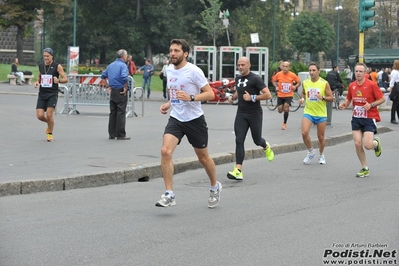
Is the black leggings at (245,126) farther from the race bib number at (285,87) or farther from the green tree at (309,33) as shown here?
the green tree at (309,33)

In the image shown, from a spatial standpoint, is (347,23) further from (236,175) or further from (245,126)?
(236,175)

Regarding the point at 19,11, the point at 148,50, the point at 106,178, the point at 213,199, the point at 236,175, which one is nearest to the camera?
the point at 213,199

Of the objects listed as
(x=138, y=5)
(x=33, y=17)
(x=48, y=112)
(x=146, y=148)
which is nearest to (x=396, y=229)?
(x=146, y=148)

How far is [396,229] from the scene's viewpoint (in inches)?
319

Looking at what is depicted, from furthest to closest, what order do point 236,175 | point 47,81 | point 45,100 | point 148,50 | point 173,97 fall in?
point 148,50 < point 45,100 < point 47,81 < point 236,175 < point 173,97

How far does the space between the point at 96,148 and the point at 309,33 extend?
6349cm

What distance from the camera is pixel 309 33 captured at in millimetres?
76938

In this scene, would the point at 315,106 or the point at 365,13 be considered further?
the point at 365,13

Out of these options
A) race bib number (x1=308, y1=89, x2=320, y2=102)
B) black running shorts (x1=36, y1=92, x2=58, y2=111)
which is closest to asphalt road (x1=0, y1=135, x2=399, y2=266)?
race bib number (x1=308, y1=89, x2=320, y2=102)

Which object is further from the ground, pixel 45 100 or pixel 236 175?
pixel 45 100

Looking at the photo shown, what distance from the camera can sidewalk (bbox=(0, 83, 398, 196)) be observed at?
11.5 metres

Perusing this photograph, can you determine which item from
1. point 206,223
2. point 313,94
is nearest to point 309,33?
point 313,94

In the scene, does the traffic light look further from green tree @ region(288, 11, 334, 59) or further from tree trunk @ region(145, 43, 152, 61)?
tree trunk @ region(145, 43, 152, 61)

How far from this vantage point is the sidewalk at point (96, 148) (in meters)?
11.5
